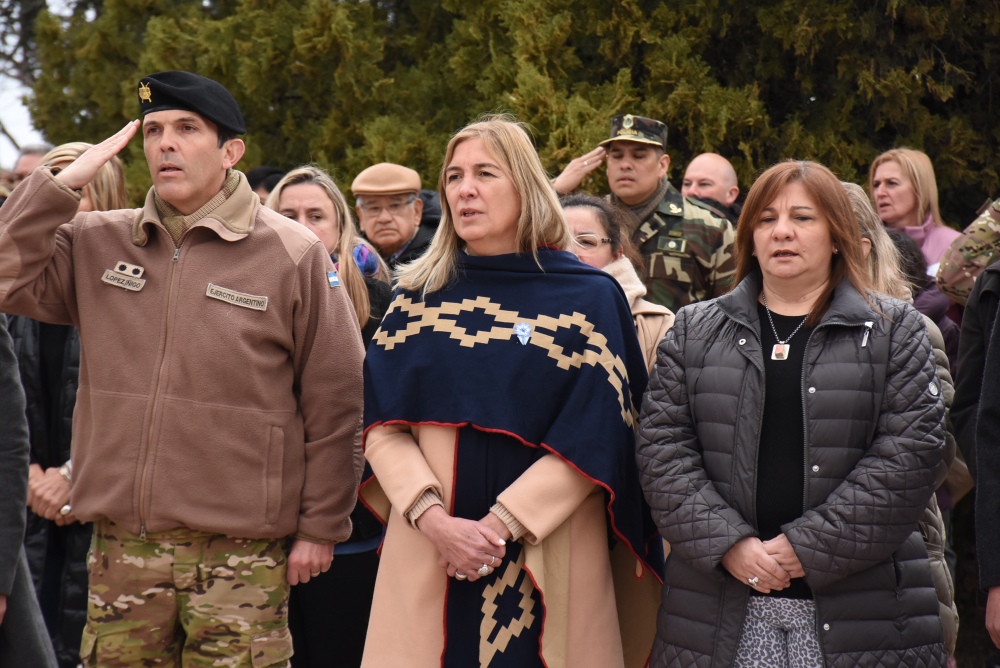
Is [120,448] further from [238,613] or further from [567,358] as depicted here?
[567,358]

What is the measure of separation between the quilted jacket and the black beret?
1.73m

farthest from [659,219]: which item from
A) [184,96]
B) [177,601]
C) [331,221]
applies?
[177,601]

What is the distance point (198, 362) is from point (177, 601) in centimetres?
77

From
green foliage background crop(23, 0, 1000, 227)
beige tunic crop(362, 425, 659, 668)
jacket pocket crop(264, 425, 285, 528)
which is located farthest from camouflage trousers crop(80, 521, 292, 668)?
green foliage background crop(23, 0, 1000, 227)

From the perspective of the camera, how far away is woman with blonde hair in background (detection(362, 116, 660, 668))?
11.9ft

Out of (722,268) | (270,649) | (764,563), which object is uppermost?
(722,268)

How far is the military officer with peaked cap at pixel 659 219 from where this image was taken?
225 inches

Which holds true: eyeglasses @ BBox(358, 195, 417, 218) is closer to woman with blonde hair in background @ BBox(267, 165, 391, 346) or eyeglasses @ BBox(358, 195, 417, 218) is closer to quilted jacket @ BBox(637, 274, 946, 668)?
woman with blonde hair in background @ BBox(267, 165, 391, 346)

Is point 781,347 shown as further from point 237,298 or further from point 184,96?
point 184,96

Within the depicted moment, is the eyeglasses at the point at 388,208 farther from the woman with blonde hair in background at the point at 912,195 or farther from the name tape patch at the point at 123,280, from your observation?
the name tape patch at the point at 123,280

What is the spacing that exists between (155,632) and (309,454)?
0.74 m

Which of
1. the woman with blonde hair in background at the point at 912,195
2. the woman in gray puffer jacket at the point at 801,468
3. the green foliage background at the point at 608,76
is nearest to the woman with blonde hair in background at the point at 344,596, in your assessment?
the green foliage background at the point at 608,76

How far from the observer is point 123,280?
3.82m

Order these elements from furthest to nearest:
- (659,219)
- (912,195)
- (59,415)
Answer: (912,195) → (659,219) → (59,415)
